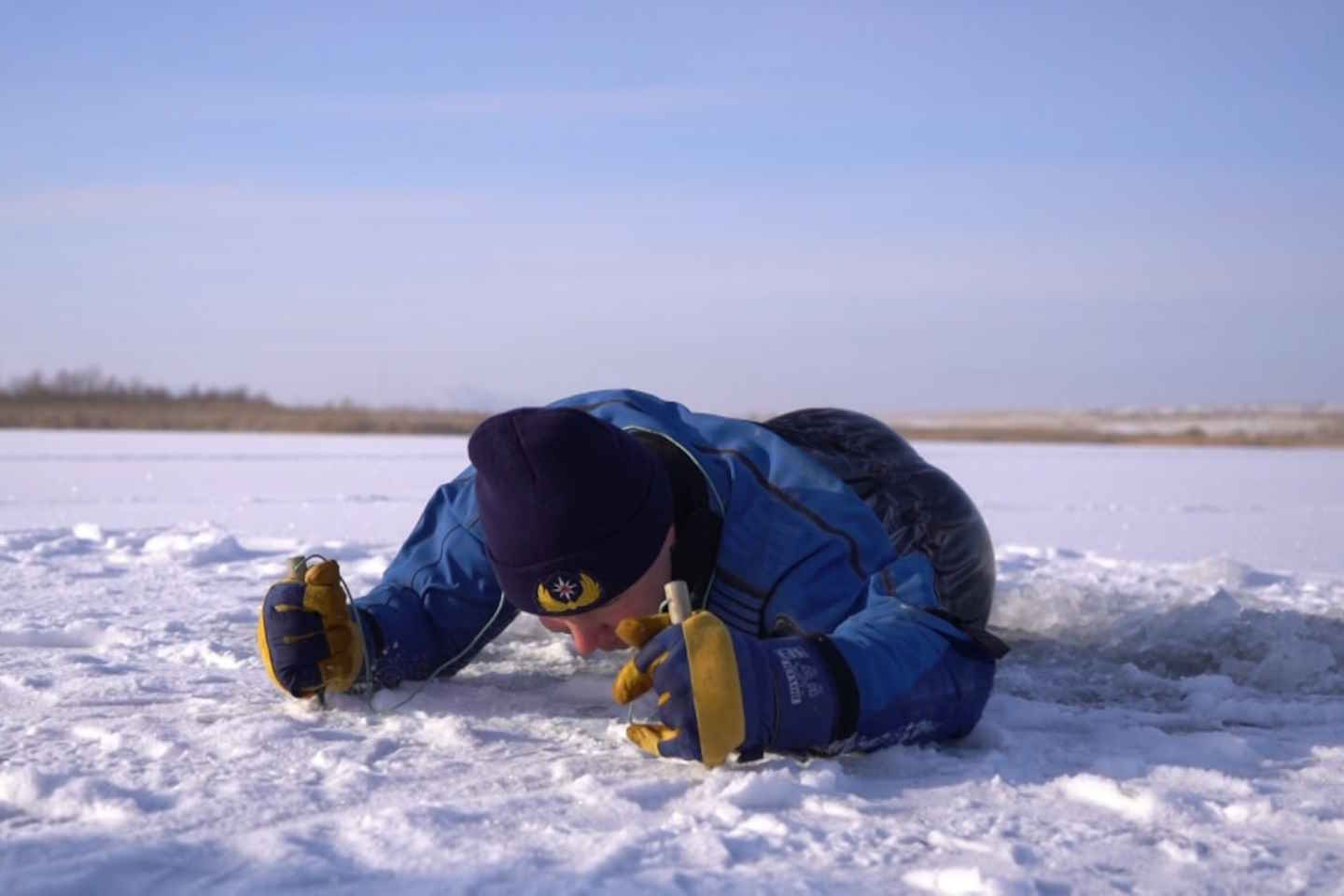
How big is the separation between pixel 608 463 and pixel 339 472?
31.3ft

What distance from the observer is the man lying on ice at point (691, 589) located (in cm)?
185

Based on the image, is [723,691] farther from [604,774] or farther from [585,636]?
[585,636]

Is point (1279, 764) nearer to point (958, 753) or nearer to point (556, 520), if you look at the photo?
point (958, 753)

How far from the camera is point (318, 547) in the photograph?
5.27 m

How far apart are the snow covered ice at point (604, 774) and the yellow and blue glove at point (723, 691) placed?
0.06m

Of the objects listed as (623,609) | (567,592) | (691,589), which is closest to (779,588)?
(691,589)

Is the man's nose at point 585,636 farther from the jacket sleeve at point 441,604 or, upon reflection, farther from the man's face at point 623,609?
the jacket sleeve at point 441,604

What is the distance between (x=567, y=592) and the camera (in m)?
2.04

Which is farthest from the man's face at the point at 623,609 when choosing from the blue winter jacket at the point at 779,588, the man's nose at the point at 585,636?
the blue winter jacket at the point at 779,588

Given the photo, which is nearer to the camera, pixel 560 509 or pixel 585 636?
pixel 560 509

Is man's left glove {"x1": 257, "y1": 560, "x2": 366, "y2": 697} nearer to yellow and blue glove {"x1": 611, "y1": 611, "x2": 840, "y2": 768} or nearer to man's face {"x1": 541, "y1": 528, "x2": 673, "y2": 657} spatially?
man's face {"x1": 541, "y1": 528, "x2": 673, "y2": 657}

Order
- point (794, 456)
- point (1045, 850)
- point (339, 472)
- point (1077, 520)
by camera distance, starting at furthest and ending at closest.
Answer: point (339, 472), point (1077, 520), point (794, 456), point (1045, 850)

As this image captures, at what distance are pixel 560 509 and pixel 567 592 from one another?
5.7 inches

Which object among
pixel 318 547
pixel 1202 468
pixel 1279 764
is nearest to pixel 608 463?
pixel 1279 764
